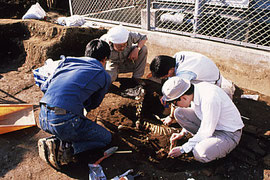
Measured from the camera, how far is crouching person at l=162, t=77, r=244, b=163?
257 centimetres

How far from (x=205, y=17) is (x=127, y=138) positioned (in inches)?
131

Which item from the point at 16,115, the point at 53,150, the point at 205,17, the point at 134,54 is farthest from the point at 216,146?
the point at 16,115

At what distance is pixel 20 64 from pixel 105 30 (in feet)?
8.04

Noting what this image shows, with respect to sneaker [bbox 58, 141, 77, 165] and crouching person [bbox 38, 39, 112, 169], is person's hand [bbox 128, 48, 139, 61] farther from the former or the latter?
sneaker [bbox 58, 141, 77, 165]

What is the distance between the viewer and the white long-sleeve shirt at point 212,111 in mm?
2559

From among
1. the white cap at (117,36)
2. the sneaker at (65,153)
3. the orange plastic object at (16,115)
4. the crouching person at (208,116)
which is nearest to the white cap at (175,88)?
the crouching person at (208,116)

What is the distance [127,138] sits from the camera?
140 inches

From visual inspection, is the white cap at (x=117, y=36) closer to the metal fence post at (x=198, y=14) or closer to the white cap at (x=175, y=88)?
the metal fence post at (x=198, y=14)

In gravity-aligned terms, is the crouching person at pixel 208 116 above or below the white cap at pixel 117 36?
below

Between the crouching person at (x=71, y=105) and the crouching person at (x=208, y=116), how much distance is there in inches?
38.0

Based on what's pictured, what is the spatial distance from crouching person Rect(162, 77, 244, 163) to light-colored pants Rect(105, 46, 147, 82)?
7.62ft

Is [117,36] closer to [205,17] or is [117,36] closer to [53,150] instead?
[205,17]

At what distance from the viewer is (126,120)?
3959mm

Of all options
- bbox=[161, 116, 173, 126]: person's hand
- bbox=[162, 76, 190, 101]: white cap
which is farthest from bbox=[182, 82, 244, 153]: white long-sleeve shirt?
bbox=[161, 116, 173, 126]: person's hand
